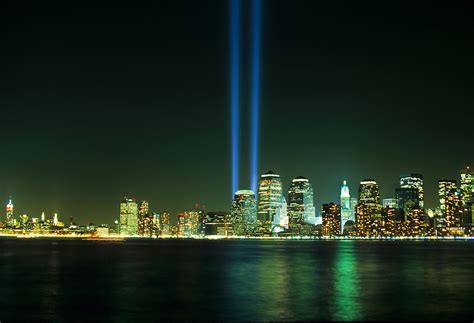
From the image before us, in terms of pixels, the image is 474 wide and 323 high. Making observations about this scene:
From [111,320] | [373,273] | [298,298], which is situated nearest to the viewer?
[111,320]

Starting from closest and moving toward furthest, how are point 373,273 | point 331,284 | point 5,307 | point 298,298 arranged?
point 5,307 < point 298,298 < point 331,284 < point 373,273

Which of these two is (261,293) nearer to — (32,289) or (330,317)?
(330,317)

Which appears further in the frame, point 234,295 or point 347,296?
point 234,295

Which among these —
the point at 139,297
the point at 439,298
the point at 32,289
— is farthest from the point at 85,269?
the point at 439,298

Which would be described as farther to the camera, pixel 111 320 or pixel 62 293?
pixel 62 293

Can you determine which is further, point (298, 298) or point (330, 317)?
point (298, 298)

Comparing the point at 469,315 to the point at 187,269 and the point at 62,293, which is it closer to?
the point at 62,293

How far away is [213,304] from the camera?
4919 cm

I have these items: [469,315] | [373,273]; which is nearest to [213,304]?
[469,315]

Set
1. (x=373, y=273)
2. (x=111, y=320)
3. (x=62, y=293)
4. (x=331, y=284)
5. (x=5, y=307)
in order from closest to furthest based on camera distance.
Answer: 1. (x=111, y=320)
2. (x=5, y=307)
3. (x=62, y=293)
4. (x=331, y=284)
5. (x=373, y=273)

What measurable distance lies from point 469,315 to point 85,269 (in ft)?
194

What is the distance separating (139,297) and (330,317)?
742 inches

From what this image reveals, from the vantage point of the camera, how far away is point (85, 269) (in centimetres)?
8738

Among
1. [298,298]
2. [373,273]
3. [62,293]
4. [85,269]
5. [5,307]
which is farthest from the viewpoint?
[85,269]
